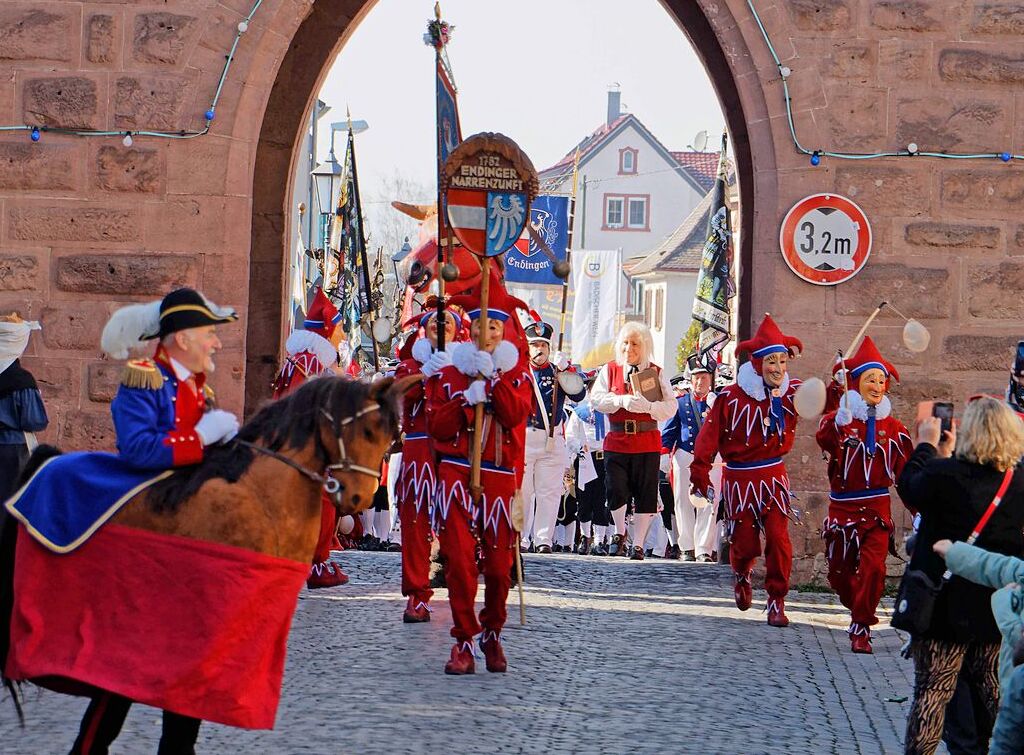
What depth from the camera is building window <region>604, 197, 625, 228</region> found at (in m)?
77.6

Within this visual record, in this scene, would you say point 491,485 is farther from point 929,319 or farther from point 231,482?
point 929,319

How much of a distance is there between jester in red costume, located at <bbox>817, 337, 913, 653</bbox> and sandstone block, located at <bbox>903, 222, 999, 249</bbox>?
2068 millimetres

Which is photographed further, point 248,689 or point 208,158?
point 208,158

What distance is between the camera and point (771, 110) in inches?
486

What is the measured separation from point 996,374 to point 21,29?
7.30 meters

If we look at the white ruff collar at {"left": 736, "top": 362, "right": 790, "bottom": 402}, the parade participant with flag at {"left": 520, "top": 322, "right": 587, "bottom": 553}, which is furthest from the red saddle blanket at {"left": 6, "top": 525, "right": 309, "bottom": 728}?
Result: the parade participant with flag at {"left": 520, "top": 322, "right": 587, "bottom": 553}

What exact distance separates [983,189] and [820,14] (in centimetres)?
170

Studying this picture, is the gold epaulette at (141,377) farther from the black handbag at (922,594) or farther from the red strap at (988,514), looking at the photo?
the red strap at (988,514)

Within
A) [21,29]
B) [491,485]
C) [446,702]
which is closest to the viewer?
[446,702]

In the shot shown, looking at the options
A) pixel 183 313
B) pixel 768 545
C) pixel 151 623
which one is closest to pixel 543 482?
pixel 768 545

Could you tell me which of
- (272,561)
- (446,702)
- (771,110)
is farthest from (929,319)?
(272,561)

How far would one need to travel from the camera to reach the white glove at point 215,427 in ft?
19.2

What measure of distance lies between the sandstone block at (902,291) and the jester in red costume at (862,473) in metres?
1.83

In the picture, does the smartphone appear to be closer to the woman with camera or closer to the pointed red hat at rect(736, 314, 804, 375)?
the woman with camera
